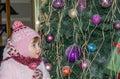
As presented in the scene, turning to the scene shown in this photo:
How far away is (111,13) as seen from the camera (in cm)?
192

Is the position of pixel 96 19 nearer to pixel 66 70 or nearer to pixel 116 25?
pixel 116 25

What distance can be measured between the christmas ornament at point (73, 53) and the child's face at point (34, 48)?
0.98 feet

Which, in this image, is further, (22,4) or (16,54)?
(22,4)

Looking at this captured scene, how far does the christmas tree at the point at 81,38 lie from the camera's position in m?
1.91

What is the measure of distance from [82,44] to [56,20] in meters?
0.22

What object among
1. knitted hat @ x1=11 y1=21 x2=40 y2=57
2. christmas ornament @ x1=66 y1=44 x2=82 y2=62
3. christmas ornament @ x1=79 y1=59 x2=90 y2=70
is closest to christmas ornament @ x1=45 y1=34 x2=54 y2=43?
christmas ornament @ x1=66 y1=44 x2=82 y2=62

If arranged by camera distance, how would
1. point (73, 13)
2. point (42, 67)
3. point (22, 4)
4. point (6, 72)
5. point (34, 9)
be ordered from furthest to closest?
1. point (22, 4)
2. point (34, 9)
3. point (73, 13)
4. point (42, 67)
5. point (6, 72)

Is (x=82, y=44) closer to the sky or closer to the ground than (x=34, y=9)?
closer to the ground

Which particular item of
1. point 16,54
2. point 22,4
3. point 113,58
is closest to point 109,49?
point 113,58

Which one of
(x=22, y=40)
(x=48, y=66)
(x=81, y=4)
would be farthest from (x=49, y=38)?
(x=22, y=40)

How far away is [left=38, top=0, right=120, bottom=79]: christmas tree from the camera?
1.91 meters

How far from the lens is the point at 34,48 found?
5.21ft

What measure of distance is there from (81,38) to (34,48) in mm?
476

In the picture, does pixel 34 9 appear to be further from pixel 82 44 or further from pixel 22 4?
pixel 22 4
